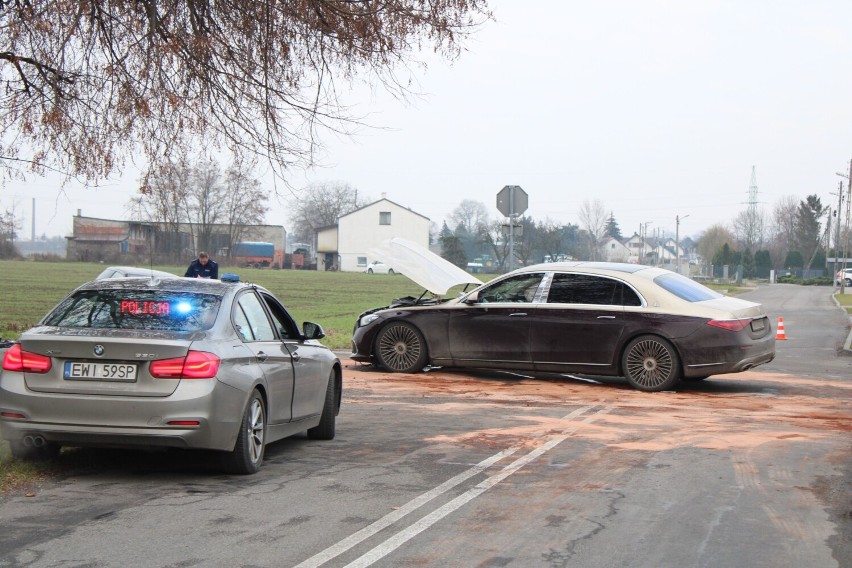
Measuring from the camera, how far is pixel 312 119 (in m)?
10.3

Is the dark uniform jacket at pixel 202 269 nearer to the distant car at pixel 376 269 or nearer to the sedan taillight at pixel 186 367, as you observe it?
the sedan taillight at pixel 186 367

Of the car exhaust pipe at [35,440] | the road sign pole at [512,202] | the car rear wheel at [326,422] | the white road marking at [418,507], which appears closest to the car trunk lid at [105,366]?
the car exhaust pipe at [35,440]

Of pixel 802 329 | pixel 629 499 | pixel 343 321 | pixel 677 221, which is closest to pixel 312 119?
pixel 629 499

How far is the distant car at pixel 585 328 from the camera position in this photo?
13.5 meters

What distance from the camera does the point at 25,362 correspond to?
7.19 meters

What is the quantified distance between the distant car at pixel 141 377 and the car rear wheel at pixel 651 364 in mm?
6857

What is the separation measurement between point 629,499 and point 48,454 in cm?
422

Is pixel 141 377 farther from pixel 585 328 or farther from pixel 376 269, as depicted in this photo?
pixel 376 269

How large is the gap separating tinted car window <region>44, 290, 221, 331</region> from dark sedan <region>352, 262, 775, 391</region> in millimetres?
7052

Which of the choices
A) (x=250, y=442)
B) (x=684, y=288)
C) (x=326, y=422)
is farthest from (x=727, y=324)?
(x=250, y=442)

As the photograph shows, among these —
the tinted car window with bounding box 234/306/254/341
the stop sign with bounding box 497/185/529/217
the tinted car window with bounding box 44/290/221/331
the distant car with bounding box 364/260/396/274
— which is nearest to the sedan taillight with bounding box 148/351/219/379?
the tinted car window with bounding box 44/290/221/331

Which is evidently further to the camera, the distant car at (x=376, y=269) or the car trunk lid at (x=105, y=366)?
the distant car at (x=376, y=269)

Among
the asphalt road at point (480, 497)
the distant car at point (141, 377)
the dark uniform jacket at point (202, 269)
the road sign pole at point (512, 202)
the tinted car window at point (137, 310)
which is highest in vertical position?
the road sign pole at point (512, 202)

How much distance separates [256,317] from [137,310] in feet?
3.75
